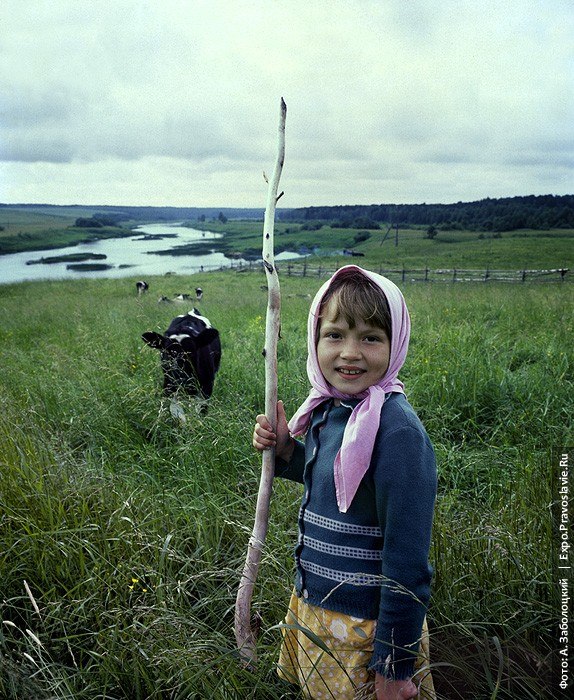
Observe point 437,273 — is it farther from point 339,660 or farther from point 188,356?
point 339,660

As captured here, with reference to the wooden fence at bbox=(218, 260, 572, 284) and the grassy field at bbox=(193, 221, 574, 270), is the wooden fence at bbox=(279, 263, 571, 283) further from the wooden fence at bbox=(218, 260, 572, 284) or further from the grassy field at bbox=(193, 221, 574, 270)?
the grassy field at bbox=(193, 221, 574, 270)

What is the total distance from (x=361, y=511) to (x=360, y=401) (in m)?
0.29

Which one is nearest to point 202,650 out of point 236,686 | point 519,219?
point 236,686

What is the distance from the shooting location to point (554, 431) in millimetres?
3486

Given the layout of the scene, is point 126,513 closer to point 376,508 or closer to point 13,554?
point 13,554

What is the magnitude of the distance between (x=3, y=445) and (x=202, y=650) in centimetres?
186

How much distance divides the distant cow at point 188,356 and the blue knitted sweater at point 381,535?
8.92 feet

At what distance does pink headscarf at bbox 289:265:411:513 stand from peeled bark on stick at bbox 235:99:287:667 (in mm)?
117

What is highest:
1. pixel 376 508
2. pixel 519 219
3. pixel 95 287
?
pixel 519 219

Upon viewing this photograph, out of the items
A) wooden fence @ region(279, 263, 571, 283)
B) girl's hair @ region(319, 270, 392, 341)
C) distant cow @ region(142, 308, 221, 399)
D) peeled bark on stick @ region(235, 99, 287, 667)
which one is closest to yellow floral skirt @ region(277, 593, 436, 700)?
peeled bark on stick @ region(235, 99, 287, 667)

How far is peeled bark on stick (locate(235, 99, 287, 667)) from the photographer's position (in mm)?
1567

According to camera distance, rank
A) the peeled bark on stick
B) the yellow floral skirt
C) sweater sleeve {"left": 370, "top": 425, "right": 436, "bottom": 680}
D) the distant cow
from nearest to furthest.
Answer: sweater sleeve {"left": 370, "top": 425, "right": 436, "bottom": 680} → the yellow floral skirt → the peeled bark on stick → the distant cow

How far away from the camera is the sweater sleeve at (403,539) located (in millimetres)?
1284

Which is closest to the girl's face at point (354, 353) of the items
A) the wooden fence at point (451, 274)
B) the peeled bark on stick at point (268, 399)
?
the peeled bark on stick at point (268, 399)
